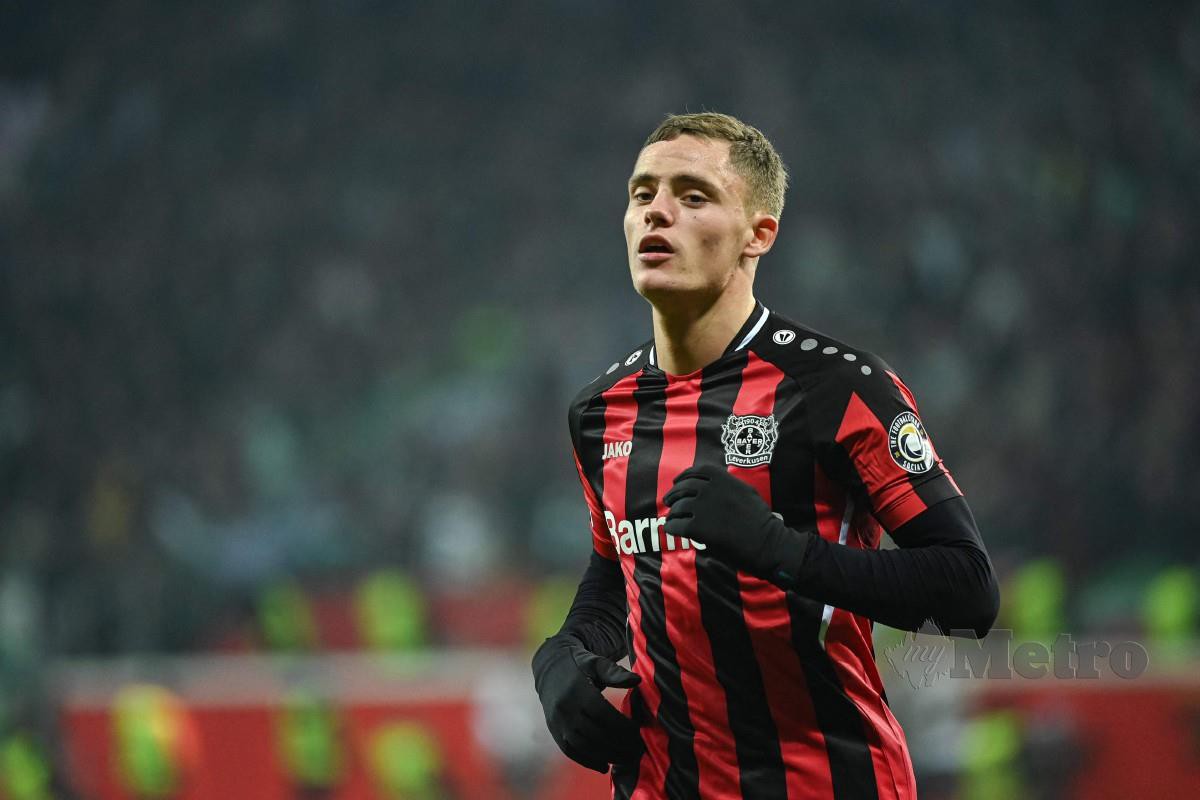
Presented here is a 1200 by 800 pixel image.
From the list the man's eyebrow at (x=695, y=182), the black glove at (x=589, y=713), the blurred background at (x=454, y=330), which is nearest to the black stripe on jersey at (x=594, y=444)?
the black glove at (x=589, y=713)

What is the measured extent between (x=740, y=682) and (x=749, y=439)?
13.4 inches

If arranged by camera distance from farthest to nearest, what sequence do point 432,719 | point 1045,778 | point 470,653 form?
point 470,653 < point 432,719 < point 1045,778

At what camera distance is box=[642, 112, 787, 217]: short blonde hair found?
1.83 m

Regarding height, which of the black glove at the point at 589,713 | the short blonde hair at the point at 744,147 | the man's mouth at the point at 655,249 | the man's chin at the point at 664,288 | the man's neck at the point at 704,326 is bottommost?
the black glove at the point at 589,713

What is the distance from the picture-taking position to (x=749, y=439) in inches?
67.3

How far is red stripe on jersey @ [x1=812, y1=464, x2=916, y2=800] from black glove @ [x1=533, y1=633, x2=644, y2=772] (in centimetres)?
29

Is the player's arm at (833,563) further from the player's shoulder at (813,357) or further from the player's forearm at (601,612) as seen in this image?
the player's forearm at (601,612)

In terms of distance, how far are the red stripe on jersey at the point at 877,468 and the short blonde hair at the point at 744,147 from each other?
0.42 m

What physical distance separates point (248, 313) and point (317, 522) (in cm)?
135

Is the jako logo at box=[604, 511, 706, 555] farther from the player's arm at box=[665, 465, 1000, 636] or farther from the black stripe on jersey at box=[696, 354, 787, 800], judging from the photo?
the player's arm at box=[665, 465, 1000, 636]

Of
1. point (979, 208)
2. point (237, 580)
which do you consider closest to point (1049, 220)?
point (979, 208)

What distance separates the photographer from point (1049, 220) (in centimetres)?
624

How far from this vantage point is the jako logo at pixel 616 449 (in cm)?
188

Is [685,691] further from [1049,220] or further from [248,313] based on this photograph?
Result: [248,313]
